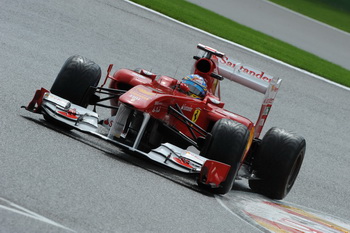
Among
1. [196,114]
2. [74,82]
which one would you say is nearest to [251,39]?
[196,114]

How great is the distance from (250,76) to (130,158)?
261cm

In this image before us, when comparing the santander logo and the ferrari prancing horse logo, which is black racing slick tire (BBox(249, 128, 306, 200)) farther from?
the santander logo

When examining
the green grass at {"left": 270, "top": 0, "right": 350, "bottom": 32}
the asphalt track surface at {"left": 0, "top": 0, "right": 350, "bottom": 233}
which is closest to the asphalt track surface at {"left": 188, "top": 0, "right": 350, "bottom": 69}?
the green grass at {"left": 270, "top": 0, "right": 350, "bottom": 32}

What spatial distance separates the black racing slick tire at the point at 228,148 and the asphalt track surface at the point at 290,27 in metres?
10.9

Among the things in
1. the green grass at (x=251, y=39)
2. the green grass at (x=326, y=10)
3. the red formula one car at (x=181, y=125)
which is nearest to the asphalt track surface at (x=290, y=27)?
the green grass at (x=251, y=39)

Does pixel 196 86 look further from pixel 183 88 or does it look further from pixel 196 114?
pixel 196 114

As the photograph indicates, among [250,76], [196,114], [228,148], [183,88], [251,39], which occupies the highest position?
[251,39]

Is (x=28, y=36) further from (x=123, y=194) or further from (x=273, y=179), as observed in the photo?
(x=123, y=194)

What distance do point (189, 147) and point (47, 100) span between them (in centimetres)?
183

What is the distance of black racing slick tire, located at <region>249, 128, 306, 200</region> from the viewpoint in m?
8.61

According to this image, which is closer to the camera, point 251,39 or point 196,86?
point 196,86

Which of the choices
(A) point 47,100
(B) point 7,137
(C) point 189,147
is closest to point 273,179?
(C) point 189,147

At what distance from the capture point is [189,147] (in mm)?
8992

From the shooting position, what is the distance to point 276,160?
862 centimetres
